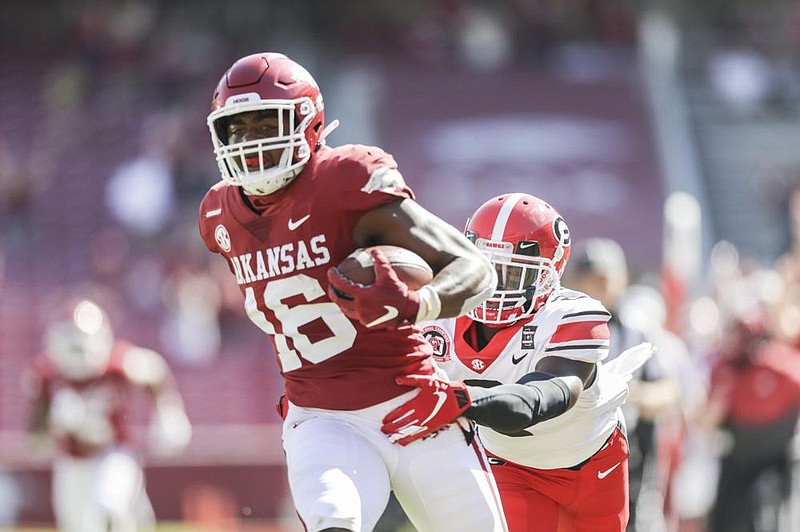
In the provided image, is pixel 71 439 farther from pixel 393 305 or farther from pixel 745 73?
pixel 745 73

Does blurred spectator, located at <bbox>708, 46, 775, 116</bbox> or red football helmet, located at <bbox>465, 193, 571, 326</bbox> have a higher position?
red football helmet, located at <bbox>465, 193, 571, 326</bbox>

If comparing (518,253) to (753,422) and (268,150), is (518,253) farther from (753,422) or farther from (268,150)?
(753,422)

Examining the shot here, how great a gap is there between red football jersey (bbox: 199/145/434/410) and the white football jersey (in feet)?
1.57

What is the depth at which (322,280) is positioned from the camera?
11.4 ft

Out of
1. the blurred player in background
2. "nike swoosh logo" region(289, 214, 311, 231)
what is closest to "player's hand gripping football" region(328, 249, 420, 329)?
"nike swoosh logo" region(289, 214, 311, 231)

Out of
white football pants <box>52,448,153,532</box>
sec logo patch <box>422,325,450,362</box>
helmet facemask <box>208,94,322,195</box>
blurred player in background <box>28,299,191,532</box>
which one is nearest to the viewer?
helmet facemask <box>208,94,322,195</box>

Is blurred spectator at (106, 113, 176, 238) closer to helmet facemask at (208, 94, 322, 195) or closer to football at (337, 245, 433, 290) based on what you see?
helmet facemask at (208, 94, 322, 195)

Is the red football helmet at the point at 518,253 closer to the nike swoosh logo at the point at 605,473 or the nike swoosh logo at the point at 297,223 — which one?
the nike swoosh logo at the point at 605,473

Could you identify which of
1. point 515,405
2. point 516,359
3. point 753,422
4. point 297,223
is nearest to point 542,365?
point 516,359

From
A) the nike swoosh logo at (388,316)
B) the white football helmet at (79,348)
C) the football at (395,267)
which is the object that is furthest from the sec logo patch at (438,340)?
the white football helmet at (79,348)

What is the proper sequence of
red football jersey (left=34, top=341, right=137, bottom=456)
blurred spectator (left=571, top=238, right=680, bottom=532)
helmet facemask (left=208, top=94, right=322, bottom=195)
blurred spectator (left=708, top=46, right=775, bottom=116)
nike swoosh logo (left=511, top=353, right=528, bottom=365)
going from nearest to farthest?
helmet facemask (left=208, top=94, right=322, bottom=195) < nike swoosh logo (left=511, top=353, right=528, bottom=365) < blurred spectator (left=571, top=238, right=680, bottom=532) < red football jersey (left=34, top=341, right=137, bottom=456) < blurred spectator (left=708, top=46, right=775, bottom=116)

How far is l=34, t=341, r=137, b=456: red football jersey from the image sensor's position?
805 cm

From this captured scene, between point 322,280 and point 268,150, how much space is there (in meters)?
0.38

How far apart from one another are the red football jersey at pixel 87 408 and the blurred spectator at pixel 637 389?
3322 millimetres
